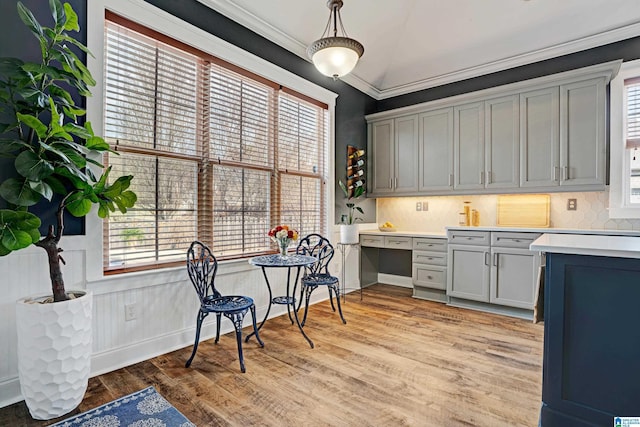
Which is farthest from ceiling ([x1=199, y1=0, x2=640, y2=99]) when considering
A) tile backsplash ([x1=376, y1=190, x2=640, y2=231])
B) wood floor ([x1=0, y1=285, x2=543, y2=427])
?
wood floor ([x1=0, y1=285, x2=543, y2=427])

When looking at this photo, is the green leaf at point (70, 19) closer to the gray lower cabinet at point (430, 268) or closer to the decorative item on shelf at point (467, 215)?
the gray lower cabinet at point (430, 268)

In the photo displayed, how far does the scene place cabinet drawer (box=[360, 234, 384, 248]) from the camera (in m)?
4.70

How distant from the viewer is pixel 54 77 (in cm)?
180

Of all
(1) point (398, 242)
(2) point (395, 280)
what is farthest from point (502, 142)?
(2) point (395, 280)

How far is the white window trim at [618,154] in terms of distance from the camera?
3.62 metres

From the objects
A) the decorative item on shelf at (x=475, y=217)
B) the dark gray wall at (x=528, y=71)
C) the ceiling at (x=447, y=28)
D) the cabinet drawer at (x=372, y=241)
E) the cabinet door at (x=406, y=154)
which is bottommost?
the cabinet drawer at (x=372, y=241)

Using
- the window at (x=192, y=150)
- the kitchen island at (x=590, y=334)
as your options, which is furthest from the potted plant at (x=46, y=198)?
the kitchen island at (x=590, y=334)

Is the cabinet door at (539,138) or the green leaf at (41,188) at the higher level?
the cabinet door at (539,138)

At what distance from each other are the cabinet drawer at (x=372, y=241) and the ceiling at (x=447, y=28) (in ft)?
7.38

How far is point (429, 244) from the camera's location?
432 cm

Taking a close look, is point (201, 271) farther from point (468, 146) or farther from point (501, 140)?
point (501, 140)

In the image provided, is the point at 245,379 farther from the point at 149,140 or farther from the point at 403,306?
the point at 403,306

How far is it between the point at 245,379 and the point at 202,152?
1927 mm

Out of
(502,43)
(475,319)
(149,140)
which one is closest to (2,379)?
(149,140)
